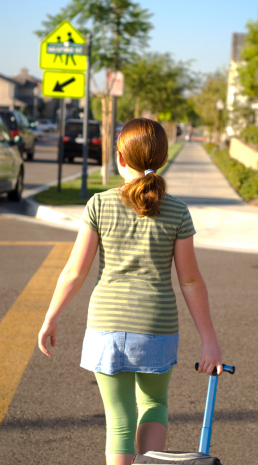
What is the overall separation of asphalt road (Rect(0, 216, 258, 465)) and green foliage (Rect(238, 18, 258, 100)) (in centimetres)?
1569

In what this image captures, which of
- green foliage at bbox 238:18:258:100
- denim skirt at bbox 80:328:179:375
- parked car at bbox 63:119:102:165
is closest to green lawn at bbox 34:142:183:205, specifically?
Result: green foliage at bbox 238:18:258:100

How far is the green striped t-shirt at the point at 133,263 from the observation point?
89.8 inches

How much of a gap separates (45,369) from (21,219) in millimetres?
7272

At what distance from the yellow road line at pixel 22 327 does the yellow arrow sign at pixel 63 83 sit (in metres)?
6.43

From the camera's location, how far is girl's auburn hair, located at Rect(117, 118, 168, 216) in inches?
88.2

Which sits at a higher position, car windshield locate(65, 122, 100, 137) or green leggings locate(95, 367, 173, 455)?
car windshield locate(65, 122, 100, 137)

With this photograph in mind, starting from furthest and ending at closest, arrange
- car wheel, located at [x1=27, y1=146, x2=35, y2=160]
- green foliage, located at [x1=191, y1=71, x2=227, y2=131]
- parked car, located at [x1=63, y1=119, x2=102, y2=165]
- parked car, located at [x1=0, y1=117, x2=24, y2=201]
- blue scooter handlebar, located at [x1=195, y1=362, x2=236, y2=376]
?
green foliage, located at [x1=191, y1=71, x2=227, y2=131]
car wheel, located at [x1=27, y1=146, x2=35, y2=160]
parked car, located at [x1=63, y1=119, x2=102, y2=165]
parked car, located at [x1=0, y1=117, x2=24, y2=201]
blue scooter handlebar, located at [x1=195, y1=362, x2=236, y2=376]

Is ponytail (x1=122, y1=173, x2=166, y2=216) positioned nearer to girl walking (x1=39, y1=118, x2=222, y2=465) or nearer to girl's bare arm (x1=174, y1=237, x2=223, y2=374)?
girl walking (x1=39, y1=118, x2=222, y2=465)

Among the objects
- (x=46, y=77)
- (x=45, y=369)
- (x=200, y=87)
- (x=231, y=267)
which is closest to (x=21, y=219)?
(x=46, y=77)

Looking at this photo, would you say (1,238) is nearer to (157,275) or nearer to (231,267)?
(231,267)

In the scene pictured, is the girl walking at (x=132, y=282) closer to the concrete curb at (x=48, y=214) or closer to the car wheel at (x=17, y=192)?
the concrete curb at (x=48, y=214)

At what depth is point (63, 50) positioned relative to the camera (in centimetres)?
1312

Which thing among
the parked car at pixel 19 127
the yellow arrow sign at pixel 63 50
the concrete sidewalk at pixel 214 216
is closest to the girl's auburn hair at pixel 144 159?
the concrete sidewalk at pixel 214 216

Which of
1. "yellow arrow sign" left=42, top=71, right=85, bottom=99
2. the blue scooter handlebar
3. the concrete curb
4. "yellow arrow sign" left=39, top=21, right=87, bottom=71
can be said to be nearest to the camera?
the blue scooter handlebar
